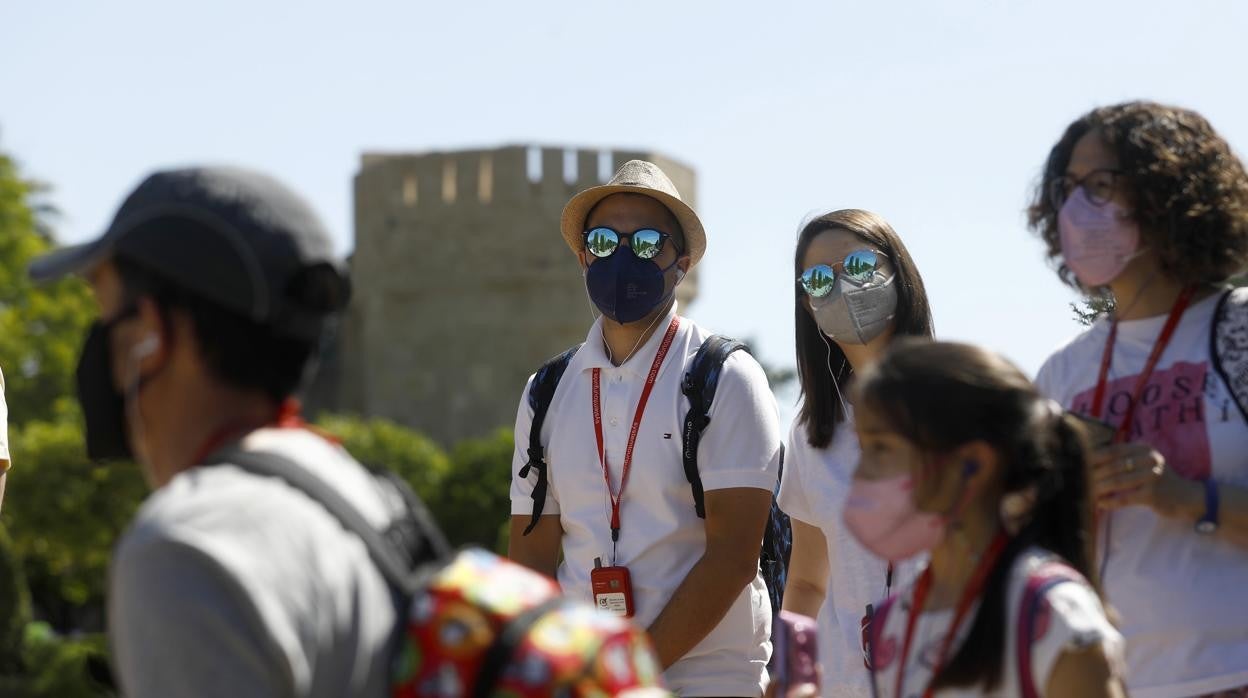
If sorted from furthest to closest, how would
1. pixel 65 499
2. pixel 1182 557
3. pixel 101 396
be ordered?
pixel 65 499 → pixel 1182 557 → pixel 101 396

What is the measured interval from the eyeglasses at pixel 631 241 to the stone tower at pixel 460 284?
39816mm

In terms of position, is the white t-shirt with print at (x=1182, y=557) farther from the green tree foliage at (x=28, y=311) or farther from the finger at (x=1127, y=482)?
the green tree foliage at (x=28, y=311)

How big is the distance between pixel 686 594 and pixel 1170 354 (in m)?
1.69

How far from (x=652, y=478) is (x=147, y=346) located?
278cm

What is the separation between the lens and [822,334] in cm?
577

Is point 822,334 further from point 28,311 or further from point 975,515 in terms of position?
point 28,311

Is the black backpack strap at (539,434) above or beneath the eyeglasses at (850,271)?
beneath

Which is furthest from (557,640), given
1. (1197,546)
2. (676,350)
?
(676,350)

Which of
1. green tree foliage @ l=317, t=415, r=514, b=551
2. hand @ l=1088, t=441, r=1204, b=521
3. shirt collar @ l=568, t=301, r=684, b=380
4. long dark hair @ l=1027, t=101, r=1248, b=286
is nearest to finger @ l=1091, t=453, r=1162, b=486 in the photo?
hand @ l=1088, t=441, r=1204, b=521

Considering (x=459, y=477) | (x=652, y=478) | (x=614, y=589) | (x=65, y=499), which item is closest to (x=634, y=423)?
(x=652, y=478)

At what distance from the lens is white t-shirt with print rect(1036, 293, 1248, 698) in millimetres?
3900

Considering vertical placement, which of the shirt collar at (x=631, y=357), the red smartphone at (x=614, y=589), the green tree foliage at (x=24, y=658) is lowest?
the green tree foliage at (x=24, y=658)

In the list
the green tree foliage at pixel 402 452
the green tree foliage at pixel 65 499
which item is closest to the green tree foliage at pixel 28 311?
the green tree foliage at pixel 65 499

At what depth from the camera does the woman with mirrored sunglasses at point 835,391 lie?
5.32 m
